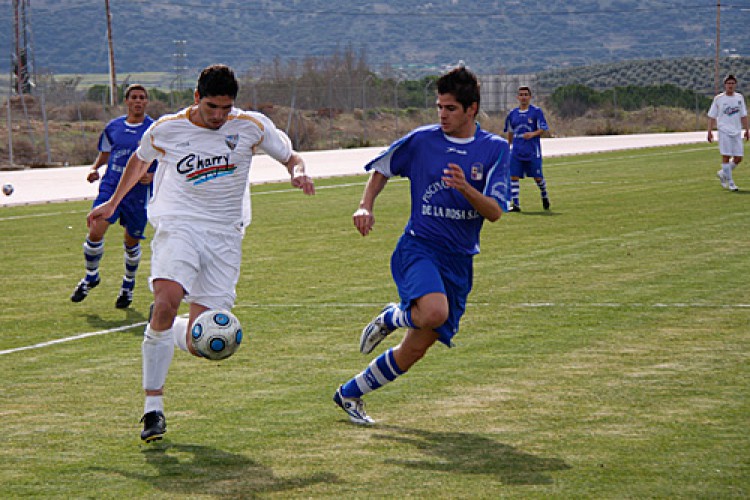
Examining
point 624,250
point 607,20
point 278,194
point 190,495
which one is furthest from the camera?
point 607,20

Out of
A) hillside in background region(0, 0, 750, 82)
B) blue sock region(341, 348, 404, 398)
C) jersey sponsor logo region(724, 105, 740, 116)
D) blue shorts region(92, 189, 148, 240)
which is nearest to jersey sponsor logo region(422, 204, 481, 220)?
blue sock region(341, 348, 404, 398)

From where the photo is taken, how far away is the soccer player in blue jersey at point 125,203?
40.0 feet

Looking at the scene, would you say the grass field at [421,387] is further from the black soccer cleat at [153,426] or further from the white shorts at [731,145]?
the white shorts at [731,145]

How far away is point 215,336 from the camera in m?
6.95

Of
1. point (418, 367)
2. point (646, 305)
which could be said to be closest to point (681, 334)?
point (646, 305)

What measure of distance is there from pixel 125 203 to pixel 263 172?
72.1 feet

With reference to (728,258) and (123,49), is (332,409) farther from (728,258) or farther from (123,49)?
(123,49)

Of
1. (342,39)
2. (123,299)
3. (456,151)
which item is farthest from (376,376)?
(342,39)

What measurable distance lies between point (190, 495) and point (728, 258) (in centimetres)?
963

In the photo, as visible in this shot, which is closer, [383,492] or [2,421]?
[383,492]

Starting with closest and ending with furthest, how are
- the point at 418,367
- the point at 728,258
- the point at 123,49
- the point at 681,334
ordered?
the point at 418,367 < the point at 681,334 < the point at 728,258 < the point at 123,49

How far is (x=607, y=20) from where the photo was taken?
652 ft

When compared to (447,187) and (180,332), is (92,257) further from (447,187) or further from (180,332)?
(447,187)

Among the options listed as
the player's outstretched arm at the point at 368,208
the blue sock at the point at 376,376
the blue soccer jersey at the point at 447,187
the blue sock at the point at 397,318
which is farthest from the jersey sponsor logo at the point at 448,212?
the blue sock at the point at 376,376
